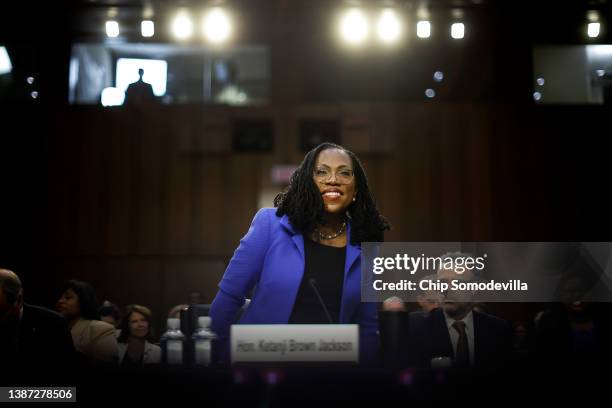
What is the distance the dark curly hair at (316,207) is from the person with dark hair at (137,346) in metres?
0.51

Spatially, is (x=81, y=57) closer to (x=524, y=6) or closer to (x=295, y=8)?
(x=295, y=8)

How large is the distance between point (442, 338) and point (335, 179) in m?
0.53

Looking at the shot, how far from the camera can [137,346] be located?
5.98 feet

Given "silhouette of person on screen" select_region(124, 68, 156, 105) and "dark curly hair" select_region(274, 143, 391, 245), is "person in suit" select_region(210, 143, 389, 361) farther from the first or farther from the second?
"silhouette of person on screen" select_region(124, 68, 156, 105)

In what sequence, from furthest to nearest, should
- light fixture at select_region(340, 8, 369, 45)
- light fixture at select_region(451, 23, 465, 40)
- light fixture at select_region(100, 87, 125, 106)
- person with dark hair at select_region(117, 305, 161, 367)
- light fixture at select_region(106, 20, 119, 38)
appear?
light fixture at select_region(100, 87, 125, 106) → light fixture at select_region(340, 8, 369, 45) → light fixture at select_region(106, 20, 119, 38) → light fixture at select_region(451, 23, 465, 40) → person with dark hair at select_region(117, 305, 161, 367)

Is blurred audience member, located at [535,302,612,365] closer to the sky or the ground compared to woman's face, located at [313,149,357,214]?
closer to the ground

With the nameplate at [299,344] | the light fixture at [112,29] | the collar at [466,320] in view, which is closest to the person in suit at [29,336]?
the nameplate at [299,344]

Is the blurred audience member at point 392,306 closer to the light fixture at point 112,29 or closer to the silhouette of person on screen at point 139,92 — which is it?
the light fixture at point 112,29

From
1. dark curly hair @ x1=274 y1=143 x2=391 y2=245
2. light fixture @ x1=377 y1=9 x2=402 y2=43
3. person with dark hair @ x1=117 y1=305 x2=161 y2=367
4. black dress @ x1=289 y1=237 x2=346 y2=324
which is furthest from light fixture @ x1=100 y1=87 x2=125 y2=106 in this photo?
black dress @ x1=289 y1=237 x2=346 y2=324

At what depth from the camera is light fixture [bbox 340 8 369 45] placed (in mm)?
4500

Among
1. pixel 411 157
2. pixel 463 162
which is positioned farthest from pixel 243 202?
pixel 463 162

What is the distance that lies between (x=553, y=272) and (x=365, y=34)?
2.97 meters

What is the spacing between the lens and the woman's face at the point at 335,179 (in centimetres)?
183

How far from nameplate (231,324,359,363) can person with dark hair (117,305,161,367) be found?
227 millimetres
